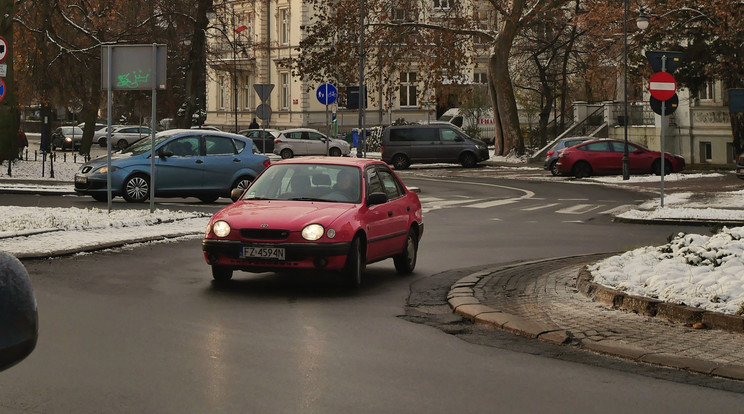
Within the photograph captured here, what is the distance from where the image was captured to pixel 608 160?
142ft

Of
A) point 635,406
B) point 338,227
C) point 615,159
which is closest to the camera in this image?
point 635,406

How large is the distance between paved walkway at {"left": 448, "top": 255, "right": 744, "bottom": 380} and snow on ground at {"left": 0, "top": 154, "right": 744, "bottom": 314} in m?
0.41

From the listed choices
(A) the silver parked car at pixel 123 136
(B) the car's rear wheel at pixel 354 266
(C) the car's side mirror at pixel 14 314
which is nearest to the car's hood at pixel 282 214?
(B) the car's rear wheel at pixel 354 266

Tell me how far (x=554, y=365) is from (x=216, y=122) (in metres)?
Result: 88.9

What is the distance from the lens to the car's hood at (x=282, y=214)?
1239 cm

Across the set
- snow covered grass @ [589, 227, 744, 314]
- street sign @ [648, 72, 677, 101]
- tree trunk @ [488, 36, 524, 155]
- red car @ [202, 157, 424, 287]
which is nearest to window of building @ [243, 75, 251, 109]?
tree trunk @ [488, 36, 524, 155]

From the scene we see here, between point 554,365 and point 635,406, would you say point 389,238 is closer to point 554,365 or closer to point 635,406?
point 554,365

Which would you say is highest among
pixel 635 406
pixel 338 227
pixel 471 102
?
pixel 471 102

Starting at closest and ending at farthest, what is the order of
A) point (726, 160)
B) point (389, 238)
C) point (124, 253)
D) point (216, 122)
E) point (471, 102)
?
1. point (389, 238)
2. point (124, 253)
3. point (726, 160)
4. point (471, 102)
5. point (216, 122)

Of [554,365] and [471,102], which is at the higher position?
[471,102]

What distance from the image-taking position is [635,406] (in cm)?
705

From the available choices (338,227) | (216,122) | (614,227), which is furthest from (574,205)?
(216,122)

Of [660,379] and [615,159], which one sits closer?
[660,379]

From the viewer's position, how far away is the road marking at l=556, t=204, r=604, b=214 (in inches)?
1059
